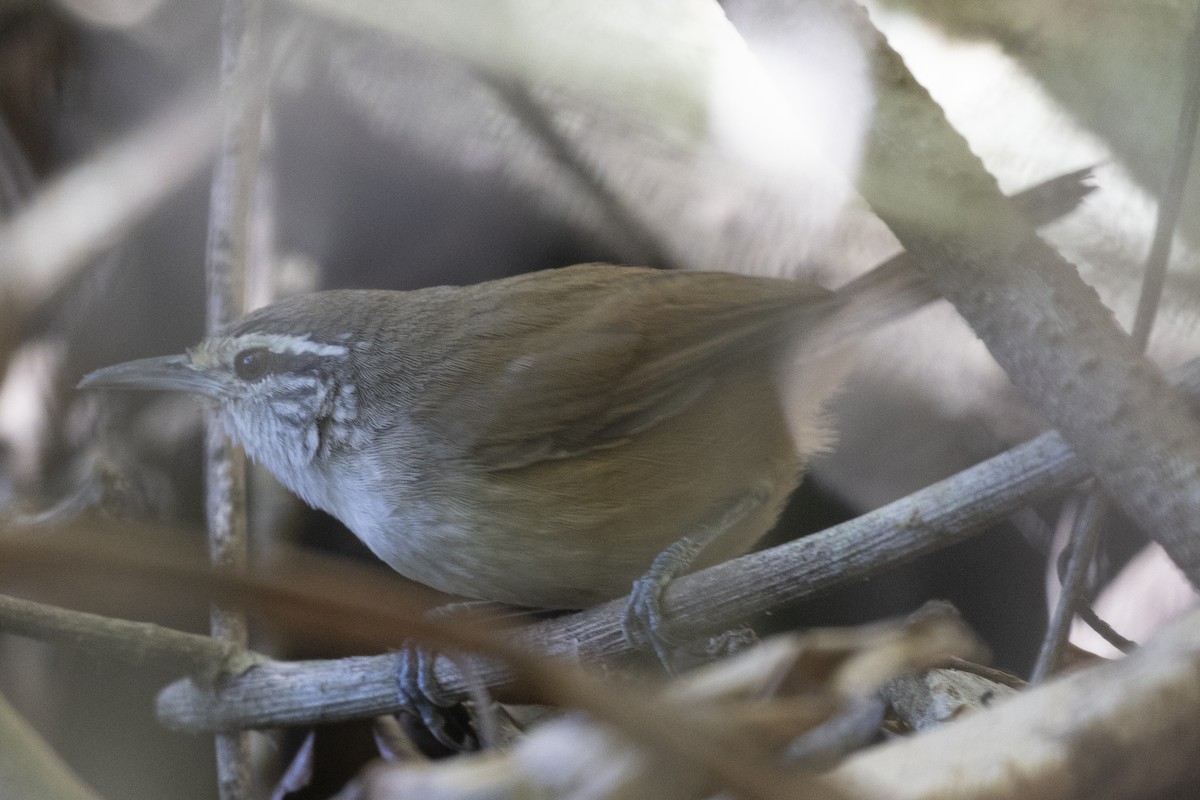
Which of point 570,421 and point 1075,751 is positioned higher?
point 1075,751

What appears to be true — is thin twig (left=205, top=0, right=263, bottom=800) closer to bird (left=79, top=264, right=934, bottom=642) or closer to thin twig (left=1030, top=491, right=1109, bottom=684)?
bird (left=79, top=264, right=934, bottom=642)

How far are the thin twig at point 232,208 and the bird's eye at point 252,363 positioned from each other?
0.17 m

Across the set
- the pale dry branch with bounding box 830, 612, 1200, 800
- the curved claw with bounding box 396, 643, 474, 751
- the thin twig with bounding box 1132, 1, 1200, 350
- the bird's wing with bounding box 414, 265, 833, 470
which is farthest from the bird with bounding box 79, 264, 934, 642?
the pale dry branch with bounding box 830, 612, 1200, 800

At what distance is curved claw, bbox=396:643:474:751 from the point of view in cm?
179

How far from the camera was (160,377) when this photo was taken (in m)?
2.15

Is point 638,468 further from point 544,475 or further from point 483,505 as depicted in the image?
point 483,505

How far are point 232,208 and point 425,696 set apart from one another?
4.18 feet

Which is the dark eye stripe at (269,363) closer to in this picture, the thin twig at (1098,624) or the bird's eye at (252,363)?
the bird's eye at (252,363)

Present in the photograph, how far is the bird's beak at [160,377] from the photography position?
214 cm

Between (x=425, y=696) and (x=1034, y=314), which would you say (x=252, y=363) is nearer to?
(x=425, y=696)

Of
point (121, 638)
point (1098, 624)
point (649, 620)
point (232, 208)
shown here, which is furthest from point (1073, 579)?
point (232, 208)

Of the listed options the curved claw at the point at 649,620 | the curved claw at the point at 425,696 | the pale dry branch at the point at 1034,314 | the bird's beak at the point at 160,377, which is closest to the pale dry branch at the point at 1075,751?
the pale dry branch at the point at 1034,314

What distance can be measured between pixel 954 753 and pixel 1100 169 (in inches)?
44.9

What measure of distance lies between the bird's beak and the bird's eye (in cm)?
6
